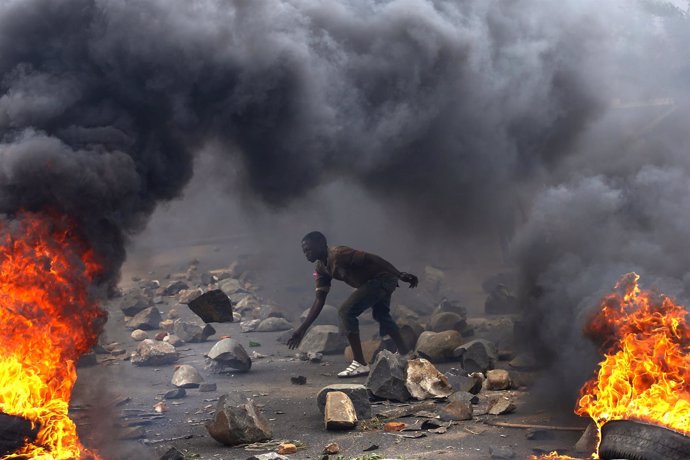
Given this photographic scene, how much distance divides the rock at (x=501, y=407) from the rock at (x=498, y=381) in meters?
0.76

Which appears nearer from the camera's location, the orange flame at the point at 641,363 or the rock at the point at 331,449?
the orange flame at the point at 641,363

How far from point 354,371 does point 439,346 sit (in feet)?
4.38

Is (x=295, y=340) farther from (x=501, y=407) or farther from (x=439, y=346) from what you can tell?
(x=501, y=407)

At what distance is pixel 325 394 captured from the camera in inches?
289

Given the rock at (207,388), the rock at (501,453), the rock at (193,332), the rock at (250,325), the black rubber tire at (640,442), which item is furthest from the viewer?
the rock at (250,325)

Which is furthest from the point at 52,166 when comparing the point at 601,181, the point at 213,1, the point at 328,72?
the point at 601,181

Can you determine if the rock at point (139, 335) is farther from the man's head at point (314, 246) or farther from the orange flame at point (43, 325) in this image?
the orange flame at point (43, 325)

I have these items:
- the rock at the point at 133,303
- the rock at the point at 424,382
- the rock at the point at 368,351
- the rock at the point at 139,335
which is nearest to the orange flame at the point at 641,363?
the rock at the point at 424,382

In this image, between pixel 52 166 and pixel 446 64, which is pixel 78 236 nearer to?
pixel 52 166

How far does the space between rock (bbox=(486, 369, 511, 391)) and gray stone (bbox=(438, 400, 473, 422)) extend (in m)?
1.09

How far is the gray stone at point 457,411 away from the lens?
6.96 metres

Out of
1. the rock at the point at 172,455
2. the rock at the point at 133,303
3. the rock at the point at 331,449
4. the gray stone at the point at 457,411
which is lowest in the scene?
the rock at the point at 331,449

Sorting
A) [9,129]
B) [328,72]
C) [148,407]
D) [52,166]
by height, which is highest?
[328,72]

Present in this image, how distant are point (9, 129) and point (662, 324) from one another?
580 centimetres
